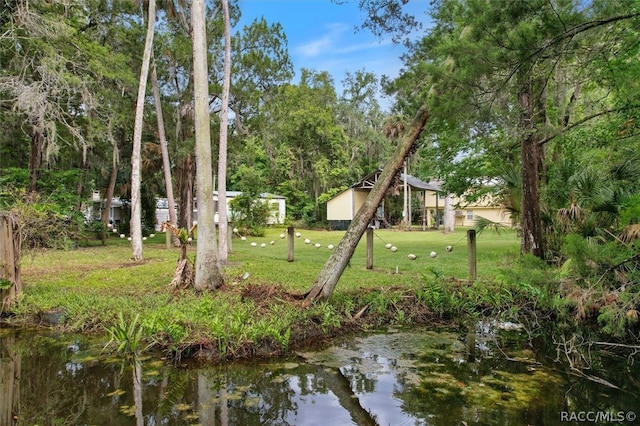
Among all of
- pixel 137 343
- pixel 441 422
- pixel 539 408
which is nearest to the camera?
Result: pixel 441 422

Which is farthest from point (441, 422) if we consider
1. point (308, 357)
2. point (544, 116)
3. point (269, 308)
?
point (544, 116)

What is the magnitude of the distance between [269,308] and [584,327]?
4.54 meters

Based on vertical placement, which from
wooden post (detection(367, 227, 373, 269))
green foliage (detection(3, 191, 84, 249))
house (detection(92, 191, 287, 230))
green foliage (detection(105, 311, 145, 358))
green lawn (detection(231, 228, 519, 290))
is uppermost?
house (detection(92, 191, 287, 230))

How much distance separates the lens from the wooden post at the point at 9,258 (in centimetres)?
633

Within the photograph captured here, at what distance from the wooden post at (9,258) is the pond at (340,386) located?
1.17 m

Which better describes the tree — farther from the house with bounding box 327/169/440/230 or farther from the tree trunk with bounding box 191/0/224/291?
the house with bounding box 327/169/440/230

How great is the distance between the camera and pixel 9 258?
21.1 feet

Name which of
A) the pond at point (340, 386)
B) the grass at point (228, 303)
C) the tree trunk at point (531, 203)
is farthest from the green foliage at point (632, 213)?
the tree trunk at point (531, 203)

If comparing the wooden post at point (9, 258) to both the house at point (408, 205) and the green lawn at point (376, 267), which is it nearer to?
the green lawn at point (376, 267)

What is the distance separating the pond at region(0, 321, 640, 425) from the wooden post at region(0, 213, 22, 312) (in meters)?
1.17

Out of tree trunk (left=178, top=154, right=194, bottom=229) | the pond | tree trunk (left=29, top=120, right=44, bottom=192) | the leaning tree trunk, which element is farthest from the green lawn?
tree trunk (left=29, top=120, right=44, bottom=192)

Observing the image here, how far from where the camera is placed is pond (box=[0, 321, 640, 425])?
3.56m

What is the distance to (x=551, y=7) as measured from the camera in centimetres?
386

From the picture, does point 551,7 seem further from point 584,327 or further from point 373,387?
point 584,327
